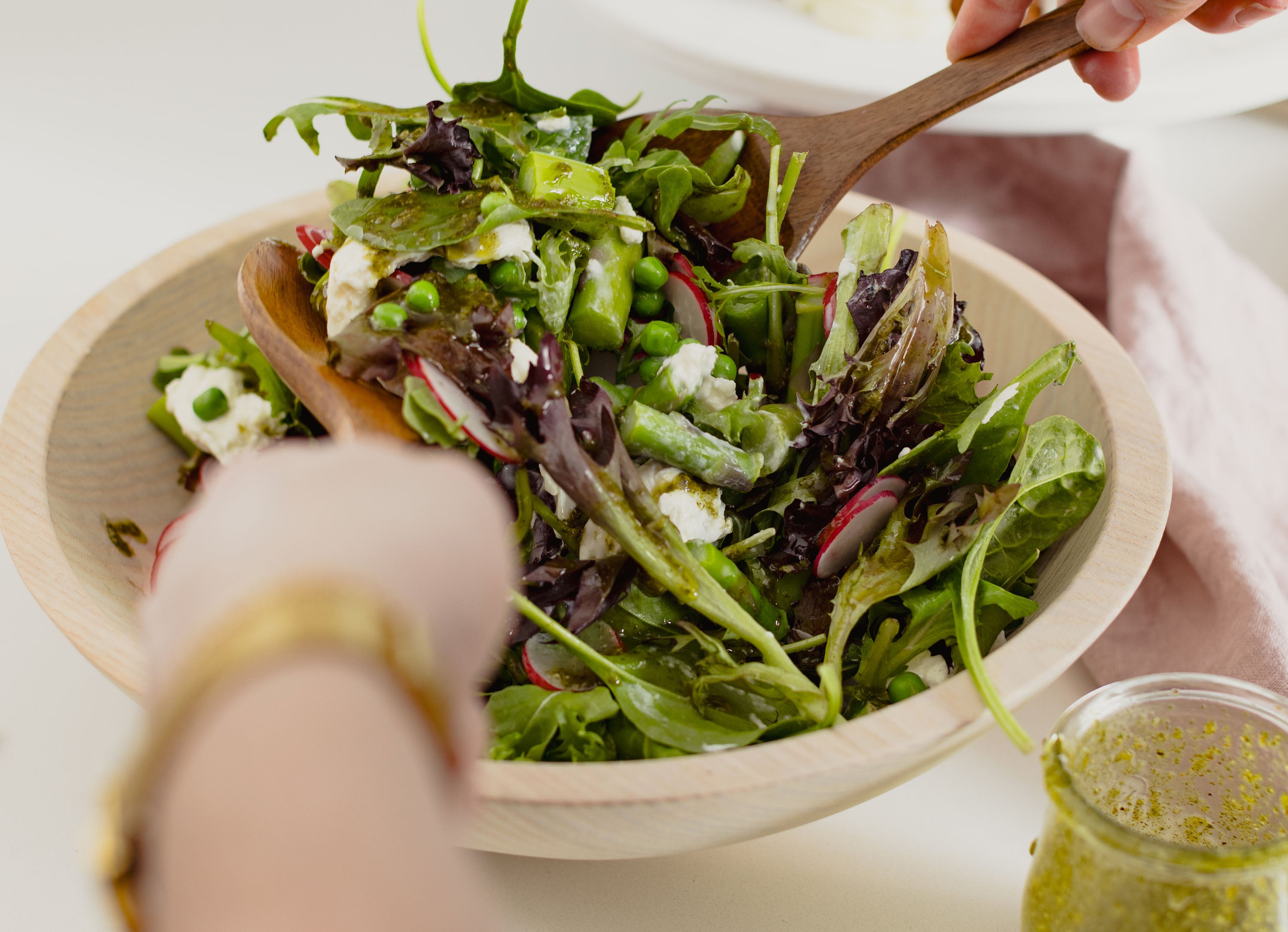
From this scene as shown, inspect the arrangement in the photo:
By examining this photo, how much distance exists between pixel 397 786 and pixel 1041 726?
1.08 m

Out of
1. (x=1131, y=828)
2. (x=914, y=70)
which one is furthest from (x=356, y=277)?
(x=914, y=70)

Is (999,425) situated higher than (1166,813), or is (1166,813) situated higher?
(999,425)

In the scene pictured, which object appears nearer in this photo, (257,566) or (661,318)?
(257,566)

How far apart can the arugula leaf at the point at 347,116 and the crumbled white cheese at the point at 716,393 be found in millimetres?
431

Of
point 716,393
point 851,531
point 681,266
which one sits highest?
point 681,266

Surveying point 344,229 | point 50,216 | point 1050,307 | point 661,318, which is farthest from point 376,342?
point 50,216

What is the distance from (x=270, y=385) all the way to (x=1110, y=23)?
42.7 inches

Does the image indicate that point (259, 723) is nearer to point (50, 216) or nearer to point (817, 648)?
point (817, 648)

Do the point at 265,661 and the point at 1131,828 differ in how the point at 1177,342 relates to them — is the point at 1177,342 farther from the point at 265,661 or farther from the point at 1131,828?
the point at 265,661

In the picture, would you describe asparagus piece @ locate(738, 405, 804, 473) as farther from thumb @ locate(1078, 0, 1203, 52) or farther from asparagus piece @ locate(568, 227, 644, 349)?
thumb @ locate(1078, 0, 1203, 52)

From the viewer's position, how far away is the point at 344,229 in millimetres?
1070

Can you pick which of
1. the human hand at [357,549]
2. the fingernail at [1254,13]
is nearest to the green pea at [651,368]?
the human hand at [357,549]

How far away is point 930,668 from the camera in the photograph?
965 millimetres

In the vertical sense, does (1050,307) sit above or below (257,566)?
below
